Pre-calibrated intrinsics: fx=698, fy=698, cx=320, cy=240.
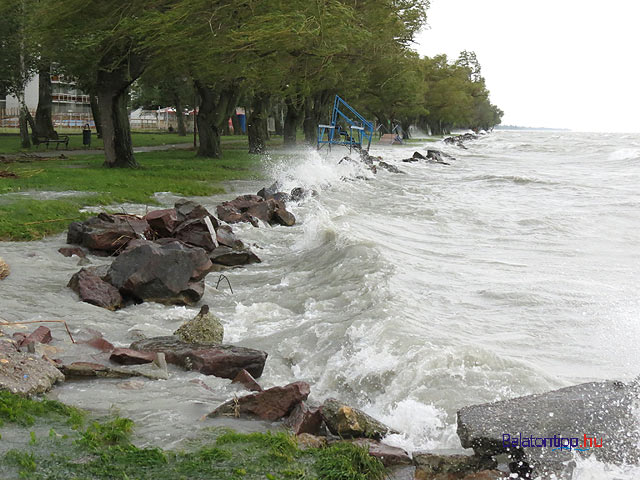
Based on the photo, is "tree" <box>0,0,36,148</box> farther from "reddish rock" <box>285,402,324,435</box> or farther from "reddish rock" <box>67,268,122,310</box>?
"reddish rock" <box>285,402,324,435</box>

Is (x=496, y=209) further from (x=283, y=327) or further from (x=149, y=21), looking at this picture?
(x=283, y=327)

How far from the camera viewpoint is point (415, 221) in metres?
18.3

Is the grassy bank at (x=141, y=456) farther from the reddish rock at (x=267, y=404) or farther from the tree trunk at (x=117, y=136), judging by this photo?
the tree trunk at (x=117, y=136)

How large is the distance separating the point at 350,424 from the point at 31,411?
7.16ft

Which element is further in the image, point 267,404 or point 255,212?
point 255,212

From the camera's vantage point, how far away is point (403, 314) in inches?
332

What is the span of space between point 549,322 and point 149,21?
45.5ft

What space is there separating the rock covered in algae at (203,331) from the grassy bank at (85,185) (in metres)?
6.62

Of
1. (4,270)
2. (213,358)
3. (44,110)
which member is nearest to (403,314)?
(213,358)

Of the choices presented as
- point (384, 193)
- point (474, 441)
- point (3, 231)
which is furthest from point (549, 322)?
point (384, 193)

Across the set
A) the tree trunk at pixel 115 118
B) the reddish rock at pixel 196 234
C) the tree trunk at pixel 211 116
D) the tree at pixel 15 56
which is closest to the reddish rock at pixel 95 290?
the reddish rock at pixel 196 234

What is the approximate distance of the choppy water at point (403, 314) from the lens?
226 inches

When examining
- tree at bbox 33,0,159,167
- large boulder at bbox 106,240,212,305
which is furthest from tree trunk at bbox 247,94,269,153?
large boulder at bbox 106,240,212,305

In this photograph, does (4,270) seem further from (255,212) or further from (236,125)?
(236,125)
